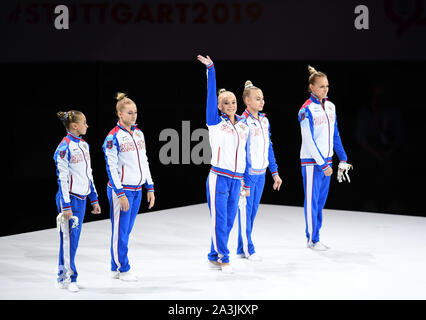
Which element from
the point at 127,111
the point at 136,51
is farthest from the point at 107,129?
the point at 127,111

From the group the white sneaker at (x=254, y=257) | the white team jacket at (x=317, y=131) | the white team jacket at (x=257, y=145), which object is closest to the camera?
the white team jacket at (x=257, y=145)

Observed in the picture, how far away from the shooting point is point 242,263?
17.6 feet

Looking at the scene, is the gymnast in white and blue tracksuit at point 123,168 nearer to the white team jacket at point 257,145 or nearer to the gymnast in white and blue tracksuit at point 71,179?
the gymnast in white and blue tracksuit at point 71,179

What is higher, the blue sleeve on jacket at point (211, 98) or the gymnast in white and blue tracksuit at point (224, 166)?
the blue sleeve on jacket at point (211, 98)

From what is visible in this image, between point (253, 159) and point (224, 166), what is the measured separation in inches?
18.1

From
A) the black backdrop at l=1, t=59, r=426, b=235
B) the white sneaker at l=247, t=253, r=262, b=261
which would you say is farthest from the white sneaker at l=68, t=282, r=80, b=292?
the black backdrop at l=1, t=59, r=426, b=235

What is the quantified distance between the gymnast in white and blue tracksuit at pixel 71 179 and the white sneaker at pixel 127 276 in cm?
38

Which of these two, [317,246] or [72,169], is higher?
[72,169]

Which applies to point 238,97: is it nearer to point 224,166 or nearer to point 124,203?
point 224,166

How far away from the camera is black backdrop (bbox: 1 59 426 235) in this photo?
8031 mm

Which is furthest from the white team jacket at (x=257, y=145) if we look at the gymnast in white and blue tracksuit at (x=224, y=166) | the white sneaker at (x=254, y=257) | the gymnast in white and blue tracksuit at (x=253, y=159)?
the white sneaker at (x=254, y=257)

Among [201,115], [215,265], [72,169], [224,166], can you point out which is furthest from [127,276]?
[201,115]

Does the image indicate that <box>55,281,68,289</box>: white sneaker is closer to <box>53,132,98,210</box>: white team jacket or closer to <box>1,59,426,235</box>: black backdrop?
<box>53,132,98,210</box>: white team jacket

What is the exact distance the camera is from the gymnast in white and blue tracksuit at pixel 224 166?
492 centimetres
